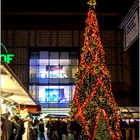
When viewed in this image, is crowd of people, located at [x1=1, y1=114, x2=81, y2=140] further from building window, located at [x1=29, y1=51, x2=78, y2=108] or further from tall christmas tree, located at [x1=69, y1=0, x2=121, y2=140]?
building window, located at [x1=29, y1=51, x2=78, y2=108]

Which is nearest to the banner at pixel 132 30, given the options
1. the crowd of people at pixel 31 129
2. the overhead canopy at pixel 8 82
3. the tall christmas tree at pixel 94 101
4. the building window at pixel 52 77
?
the overhead canopy at pixel 8 82

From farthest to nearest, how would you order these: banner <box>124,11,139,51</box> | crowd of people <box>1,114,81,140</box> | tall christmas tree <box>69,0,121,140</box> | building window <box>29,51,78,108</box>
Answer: building window <box>29,51,78,108</box>
tall christmas tree <box>69,0,121,140</box>
banner <box>124,11,139,51</box>
crowd of people <box>1,114,81,140</box>

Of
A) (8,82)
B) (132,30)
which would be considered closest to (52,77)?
(132,30)

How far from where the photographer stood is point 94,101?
22672 mm

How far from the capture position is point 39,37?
149 feet

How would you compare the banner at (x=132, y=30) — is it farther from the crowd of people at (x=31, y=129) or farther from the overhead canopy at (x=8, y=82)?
the crowd of people at (x=31, y=129)

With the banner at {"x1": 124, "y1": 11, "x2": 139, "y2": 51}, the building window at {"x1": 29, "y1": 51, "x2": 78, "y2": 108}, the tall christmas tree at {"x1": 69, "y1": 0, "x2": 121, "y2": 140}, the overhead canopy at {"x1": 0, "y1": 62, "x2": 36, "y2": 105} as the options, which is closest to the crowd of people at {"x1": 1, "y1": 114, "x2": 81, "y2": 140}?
the tall christmas tree at {"x1": 69, "y1": 0, "x2": 121, "y2": 140}

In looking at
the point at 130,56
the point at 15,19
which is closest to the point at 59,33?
the point at 15,19

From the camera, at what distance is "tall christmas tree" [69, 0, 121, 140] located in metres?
22.6

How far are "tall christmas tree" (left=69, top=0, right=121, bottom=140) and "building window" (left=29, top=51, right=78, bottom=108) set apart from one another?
22.5m

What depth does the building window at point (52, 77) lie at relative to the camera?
45656 millimetres

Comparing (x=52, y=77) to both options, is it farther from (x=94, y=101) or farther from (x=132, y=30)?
(x=132, y=30)

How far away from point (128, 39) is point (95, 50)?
902 centimetres

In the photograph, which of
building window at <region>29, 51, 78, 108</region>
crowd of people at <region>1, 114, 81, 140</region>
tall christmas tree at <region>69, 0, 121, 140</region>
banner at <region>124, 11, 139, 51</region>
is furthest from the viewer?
building window at <region>29, 51, 78, 108</region>
